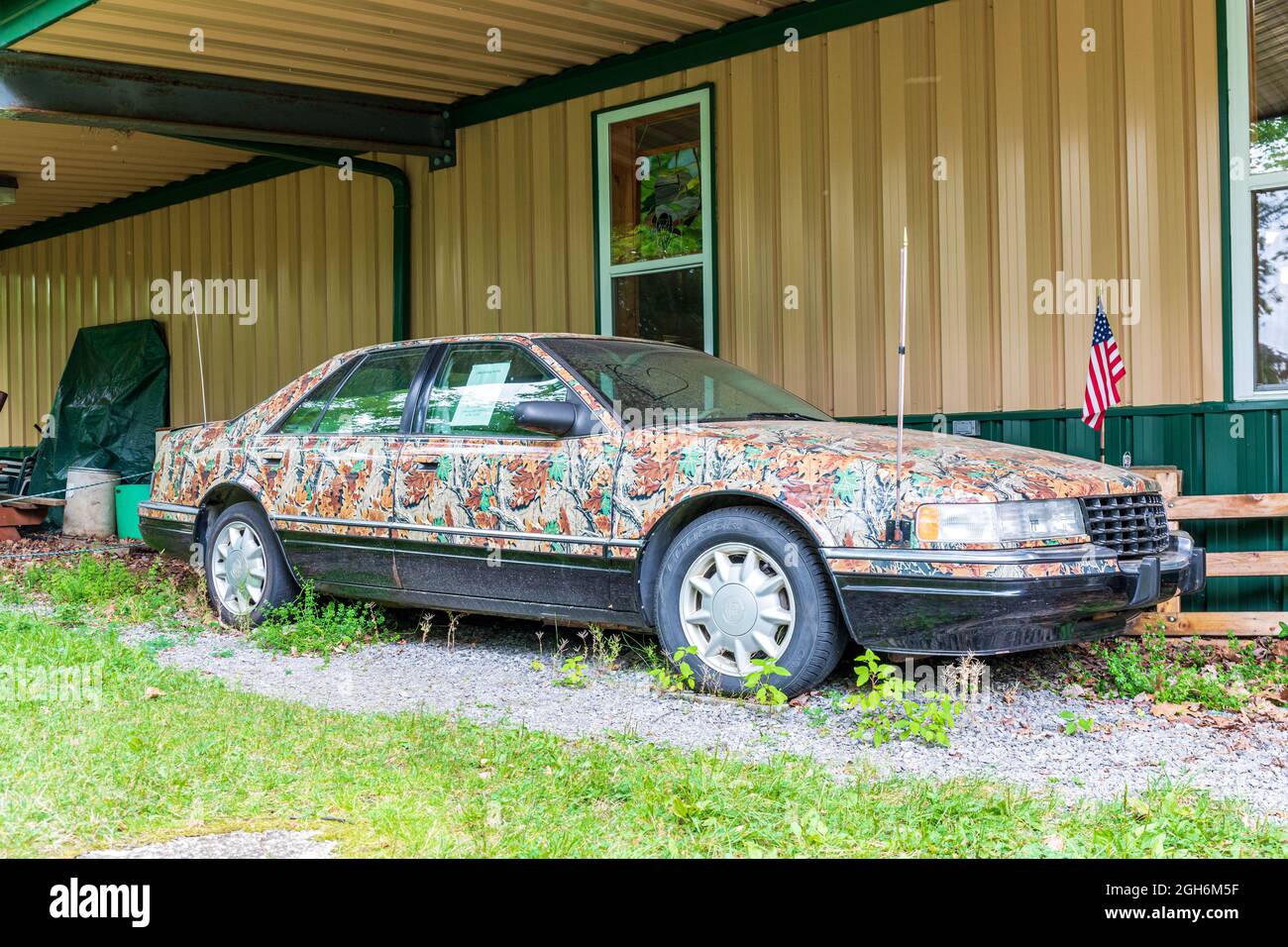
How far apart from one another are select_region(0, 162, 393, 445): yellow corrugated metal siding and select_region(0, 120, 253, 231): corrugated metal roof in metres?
0.41

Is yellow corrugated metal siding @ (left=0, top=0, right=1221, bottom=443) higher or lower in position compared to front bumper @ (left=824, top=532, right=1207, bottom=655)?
higher

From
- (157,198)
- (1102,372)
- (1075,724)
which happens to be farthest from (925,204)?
(157,198)

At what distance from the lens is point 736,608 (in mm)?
4766

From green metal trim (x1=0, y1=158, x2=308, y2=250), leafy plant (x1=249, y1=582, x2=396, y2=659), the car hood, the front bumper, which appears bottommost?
leafy plant (x1=249, y1=582, x2=396, y2=659)

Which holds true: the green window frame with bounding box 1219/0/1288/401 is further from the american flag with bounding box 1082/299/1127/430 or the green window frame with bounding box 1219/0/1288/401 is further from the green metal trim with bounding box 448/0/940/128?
the green metal trim with bounding box 448/0/940/128

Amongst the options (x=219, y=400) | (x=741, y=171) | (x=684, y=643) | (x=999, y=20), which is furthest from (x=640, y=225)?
(x=219, y=400)

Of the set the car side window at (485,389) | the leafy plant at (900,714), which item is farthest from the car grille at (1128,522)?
the car side window at (485,389)

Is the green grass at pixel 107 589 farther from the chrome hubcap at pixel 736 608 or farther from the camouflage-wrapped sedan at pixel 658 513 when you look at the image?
the chrome hubcap at pixel 736 608

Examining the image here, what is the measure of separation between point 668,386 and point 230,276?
322 inches

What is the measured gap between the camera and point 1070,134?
6.72 m

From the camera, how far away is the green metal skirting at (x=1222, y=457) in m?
6.19

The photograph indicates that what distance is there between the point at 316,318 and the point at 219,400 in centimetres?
199

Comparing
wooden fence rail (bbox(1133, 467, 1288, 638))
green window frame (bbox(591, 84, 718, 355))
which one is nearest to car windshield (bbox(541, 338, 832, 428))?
wooden fence rail (bbox(1133, 467, 1288, 638))

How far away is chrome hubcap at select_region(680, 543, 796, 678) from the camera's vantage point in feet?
15.5
